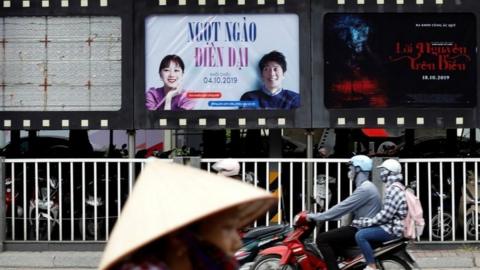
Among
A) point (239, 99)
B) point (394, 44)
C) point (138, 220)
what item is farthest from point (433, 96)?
point (138, 220)

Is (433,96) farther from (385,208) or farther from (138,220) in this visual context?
(138,220)

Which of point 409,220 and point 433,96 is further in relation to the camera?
point 433,96

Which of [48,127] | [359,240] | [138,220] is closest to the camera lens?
[138,220]

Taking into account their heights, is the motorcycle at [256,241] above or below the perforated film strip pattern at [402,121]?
below

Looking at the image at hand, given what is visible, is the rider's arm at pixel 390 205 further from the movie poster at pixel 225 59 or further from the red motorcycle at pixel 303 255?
the movie poster at pixel 225 59

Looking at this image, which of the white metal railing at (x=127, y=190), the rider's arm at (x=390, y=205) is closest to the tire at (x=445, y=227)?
the white metal railing at (x=127, y=190)

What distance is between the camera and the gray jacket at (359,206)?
23.5 ft

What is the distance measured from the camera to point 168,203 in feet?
7.27

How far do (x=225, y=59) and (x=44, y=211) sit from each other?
118 inches

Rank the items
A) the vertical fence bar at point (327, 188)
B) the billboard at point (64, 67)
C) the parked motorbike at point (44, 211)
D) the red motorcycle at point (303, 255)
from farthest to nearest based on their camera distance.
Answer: the billboard at point (64, 67) → the parked motorbike at point (44, 211) → the vertical fence bar at point (327, 188) → the red motorcycle at point (303, 255)

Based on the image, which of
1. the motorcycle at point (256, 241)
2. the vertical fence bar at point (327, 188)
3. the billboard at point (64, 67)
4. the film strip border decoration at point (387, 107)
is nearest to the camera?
the motorcycle at point (256, 241)

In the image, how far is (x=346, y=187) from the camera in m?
9.76

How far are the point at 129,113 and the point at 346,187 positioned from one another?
294 cm

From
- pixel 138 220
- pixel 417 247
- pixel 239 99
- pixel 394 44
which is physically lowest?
pixel 417 247
